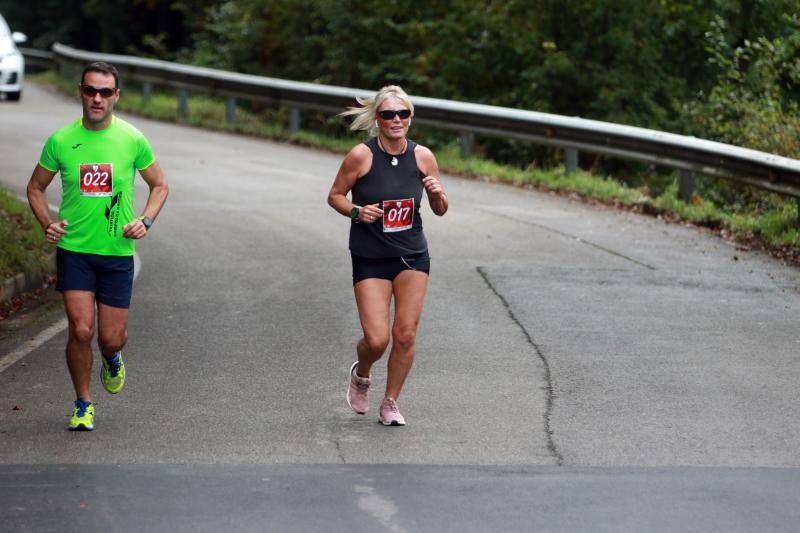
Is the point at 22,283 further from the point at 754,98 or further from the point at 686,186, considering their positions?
the point at 754,98

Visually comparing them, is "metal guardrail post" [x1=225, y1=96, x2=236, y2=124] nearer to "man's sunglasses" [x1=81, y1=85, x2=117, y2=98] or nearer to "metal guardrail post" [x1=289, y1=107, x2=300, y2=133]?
"metal guardrail post" [x1=289, y1=107, x2=300, y2=133]

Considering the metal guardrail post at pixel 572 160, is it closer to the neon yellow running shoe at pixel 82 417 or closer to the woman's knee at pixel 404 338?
the woman's knee at pixel 404 338

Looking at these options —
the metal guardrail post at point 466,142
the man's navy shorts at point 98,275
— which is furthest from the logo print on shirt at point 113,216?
the metal guardrail post at point 466,142

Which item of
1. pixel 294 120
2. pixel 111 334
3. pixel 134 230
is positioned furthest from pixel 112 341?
pixel 294 120

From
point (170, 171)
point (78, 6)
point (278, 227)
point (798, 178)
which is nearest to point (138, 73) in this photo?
point (170, 171)

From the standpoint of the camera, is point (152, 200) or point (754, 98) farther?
point (754, 98)

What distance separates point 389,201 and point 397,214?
0.27ft

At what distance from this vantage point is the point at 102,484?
6.47 m

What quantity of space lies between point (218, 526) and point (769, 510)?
232 cm

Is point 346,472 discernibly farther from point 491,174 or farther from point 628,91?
point 628,91

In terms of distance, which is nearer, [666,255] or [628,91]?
[666,255]

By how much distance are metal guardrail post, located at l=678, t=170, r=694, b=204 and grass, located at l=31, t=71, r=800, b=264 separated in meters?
0.08

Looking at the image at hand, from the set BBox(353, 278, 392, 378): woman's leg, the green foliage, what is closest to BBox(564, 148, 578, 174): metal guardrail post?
the green foliage

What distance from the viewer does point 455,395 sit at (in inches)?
331
